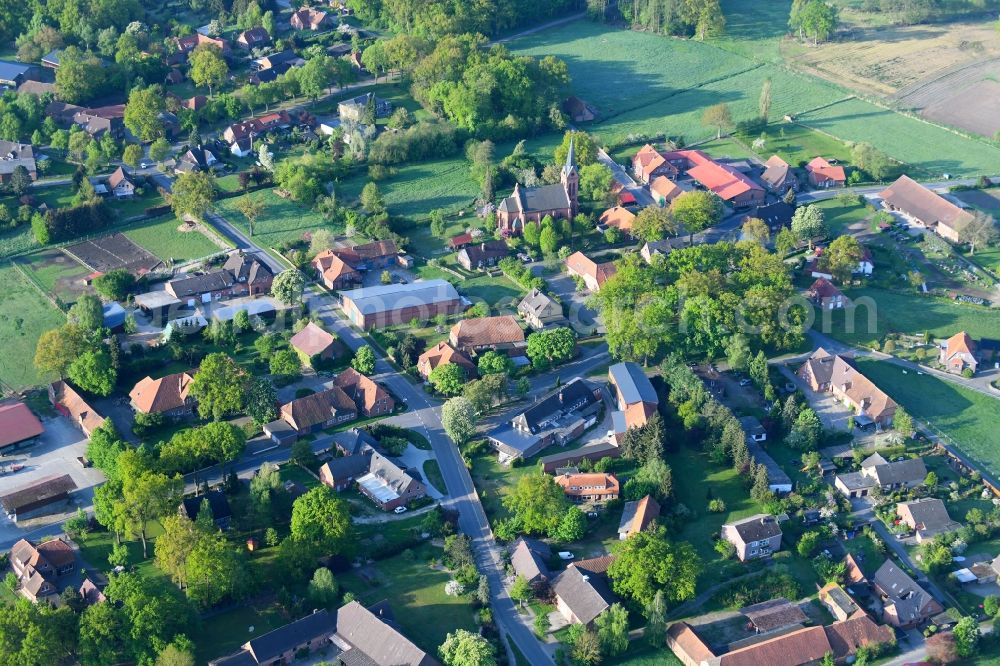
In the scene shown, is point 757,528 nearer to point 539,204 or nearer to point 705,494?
point 705,494

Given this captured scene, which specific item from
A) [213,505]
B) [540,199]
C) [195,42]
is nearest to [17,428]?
[213,505]

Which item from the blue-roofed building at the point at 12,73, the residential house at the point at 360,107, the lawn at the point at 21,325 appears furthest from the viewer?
the blue-roofed building at the point at 12,73

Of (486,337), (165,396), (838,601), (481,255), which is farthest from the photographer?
(481,255)

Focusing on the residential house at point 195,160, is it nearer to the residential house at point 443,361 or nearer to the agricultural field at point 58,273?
the agricultural field at point 58,273

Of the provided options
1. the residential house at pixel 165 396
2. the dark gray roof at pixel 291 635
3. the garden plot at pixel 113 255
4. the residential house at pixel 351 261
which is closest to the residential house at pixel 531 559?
the dark gray roof at pixel 291 635

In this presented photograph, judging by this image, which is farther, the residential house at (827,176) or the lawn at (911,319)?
the residential house at (827,176)

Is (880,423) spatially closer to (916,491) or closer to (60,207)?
(916,491)
